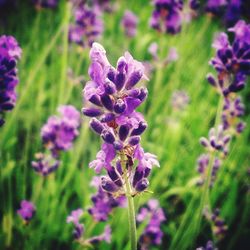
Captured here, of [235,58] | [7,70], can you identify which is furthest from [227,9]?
[7,70]

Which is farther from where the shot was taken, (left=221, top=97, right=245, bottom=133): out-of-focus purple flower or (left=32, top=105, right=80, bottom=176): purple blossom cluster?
(left=221, top=97, right=245, bottom=133): out-of-focus purple flower

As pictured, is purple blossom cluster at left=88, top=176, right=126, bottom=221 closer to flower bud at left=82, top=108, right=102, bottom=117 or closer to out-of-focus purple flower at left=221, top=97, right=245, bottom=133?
flower bud at left=82, top=108, right=102, bottom=117

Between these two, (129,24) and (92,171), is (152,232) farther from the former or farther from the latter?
(129,24)

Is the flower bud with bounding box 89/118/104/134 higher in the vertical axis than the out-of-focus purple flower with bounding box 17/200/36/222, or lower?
higher

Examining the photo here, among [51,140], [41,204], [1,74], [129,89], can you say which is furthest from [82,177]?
[129,89]

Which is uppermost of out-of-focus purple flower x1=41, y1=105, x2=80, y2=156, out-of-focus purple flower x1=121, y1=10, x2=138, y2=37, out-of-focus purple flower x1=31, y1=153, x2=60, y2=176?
out-of-focus purple flower x1=121, y1=10, x2=138, y2=37

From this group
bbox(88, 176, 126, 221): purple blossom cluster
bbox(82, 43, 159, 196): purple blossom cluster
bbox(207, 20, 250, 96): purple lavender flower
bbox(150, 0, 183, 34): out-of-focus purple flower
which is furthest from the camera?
bbox(150, 0, 183, 34): out-of-focus purple flower

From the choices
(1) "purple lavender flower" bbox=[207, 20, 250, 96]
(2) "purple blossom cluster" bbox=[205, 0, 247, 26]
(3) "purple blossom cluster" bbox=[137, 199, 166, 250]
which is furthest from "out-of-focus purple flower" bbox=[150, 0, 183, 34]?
(3) "purple blossom cluster" bbox=[137, 199, 166, 250]

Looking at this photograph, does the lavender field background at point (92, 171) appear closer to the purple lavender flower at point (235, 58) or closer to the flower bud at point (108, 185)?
the purple lavender flower at point (235, 58)
